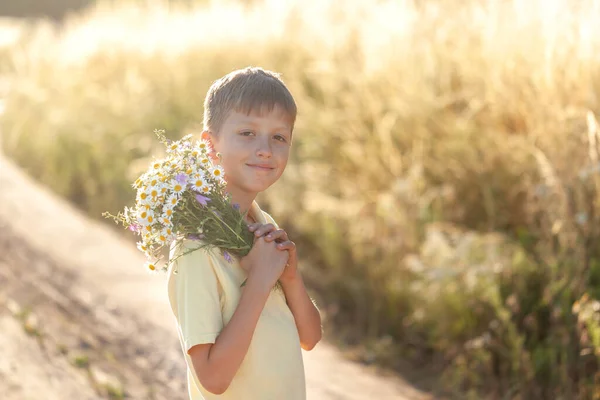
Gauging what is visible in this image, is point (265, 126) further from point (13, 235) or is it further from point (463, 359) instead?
point (13, 235)

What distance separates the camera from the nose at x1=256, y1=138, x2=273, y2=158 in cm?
223

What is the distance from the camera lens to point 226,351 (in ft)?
6.72

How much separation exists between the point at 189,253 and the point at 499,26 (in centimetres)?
414

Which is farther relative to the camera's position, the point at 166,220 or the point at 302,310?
the point at 302,310

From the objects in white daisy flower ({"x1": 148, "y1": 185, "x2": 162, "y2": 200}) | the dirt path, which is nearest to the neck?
white daisy flower ({"x1": 148, "y1": 185, "x2": 162, "y2": 200})

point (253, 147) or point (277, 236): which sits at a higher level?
point (253, 147)

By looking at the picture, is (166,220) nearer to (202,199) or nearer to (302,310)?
(202,199)

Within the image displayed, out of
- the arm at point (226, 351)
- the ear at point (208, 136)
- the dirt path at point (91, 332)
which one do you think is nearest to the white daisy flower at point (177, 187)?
the ear at point (208, 136)

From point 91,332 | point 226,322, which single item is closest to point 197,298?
point 226,322

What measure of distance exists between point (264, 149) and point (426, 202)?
3304mm

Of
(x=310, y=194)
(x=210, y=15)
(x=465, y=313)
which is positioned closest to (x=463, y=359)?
(x=465, y=313)

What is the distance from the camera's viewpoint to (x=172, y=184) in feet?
7.07

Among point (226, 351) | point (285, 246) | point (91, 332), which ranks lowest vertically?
point (91, 332)

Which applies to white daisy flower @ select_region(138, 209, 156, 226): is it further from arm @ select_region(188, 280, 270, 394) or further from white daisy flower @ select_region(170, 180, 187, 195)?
arm @ select_region(188, 280, 270, 394)
